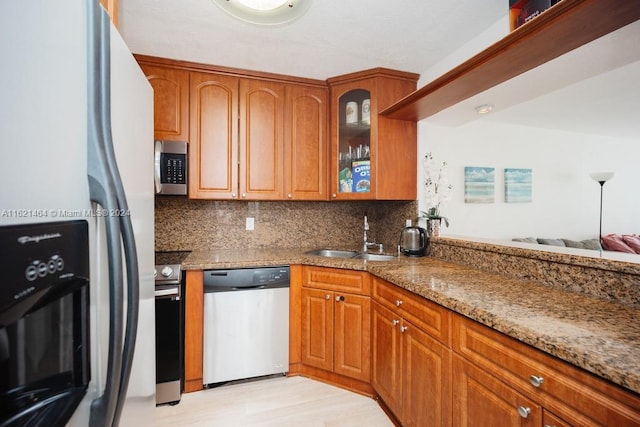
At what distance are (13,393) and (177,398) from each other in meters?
1.77

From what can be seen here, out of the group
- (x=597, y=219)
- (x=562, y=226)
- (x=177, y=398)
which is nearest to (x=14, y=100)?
(x=177, y=398)

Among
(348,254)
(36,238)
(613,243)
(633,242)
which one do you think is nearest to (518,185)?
(613,243)

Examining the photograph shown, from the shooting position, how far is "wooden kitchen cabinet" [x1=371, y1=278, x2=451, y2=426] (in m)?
1.26

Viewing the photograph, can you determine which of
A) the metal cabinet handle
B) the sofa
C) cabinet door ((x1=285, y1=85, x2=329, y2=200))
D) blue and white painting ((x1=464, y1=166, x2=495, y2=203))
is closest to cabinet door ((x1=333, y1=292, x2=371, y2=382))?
cabinet door ((x1=285, y1=85, x2=329, y2=200))

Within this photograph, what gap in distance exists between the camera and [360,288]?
1954 mm

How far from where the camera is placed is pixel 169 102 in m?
2.19

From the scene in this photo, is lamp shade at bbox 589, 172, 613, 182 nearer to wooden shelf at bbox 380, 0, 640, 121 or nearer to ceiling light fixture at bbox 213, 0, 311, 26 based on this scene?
wooden shelf at bbox 380, 0, 640, 121

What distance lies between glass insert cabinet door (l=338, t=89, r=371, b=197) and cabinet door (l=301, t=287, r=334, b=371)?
0.91 m

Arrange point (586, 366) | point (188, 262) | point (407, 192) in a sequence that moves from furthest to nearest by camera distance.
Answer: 1. point (407, 192)
2. point (188, 262)
3. point (586, 366)

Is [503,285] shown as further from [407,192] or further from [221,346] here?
[221,346]

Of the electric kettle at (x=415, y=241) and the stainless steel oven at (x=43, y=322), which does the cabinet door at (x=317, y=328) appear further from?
the stainless steel oven at (x=43, y=322)

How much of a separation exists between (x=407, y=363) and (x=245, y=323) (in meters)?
1.11

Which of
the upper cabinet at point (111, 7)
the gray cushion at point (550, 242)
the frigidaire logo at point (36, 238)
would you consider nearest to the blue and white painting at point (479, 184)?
the gray cushion at point (550, 242)

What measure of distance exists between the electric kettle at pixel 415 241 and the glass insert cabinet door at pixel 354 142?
0.46 metres
